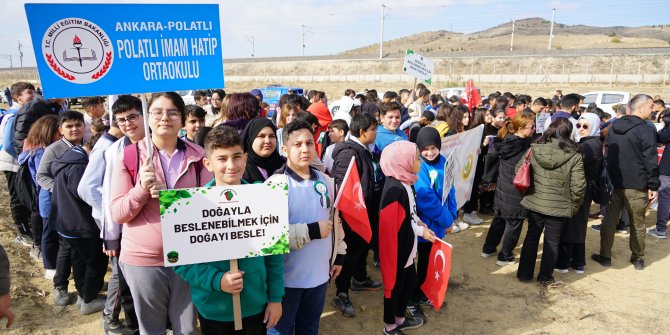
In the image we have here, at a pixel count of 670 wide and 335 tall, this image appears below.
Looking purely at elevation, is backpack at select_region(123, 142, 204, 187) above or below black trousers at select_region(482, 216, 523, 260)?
above

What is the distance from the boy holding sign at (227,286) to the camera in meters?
2.15

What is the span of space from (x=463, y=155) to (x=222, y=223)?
3878 mm

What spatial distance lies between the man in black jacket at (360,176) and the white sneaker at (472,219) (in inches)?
115

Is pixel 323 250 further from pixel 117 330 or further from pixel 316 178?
pixel 117 330

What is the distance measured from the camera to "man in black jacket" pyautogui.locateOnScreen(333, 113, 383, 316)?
Answer: 3.81 m

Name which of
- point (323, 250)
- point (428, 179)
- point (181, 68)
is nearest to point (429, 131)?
point (428, 179)

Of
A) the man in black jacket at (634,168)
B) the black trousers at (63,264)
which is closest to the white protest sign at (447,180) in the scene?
the man in black jacket at (634,168)

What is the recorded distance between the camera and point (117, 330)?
11.2 feet

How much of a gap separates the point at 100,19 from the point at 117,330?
2559mm

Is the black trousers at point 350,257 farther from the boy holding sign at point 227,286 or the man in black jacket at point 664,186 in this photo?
the man in black jacket at point 664,186

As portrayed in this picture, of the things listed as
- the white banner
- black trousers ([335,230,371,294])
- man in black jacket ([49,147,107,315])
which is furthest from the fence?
man in black jacket ([49,147,107,315])

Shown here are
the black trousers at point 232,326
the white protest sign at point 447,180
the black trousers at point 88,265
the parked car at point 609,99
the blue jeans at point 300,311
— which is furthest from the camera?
the parked car at point 609,99

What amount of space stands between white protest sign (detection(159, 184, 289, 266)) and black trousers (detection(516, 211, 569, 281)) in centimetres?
335

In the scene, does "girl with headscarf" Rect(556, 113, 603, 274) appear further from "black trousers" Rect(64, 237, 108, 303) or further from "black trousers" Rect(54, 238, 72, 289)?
"black trousers" Rect(54, 238, 72, 289)
